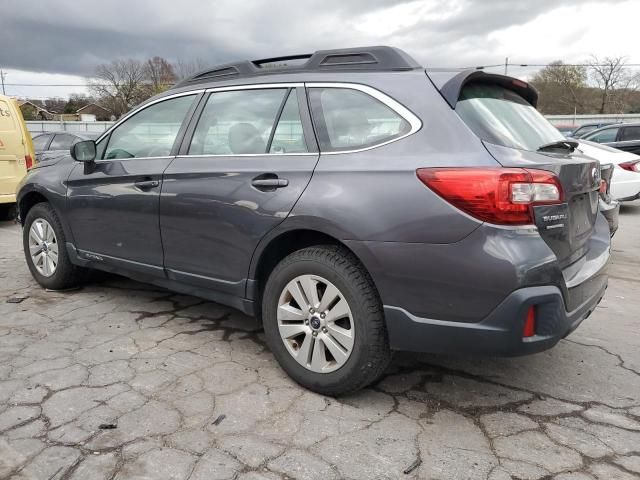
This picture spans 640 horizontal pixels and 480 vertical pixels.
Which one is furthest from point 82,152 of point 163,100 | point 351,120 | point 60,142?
point 60,142

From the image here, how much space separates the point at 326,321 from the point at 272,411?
1.68ft

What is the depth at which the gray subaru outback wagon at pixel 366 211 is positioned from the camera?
2246 millimetres

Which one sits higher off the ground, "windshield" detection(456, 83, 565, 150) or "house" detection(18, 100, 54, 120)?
"house" detection(18, 100, 54, 120)

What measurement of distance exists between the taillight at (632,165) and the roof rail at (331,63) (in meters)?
6.93

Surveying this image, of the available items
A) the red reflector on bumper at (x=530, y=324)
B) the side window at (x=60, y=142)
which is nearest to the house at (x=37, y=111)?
the side window at (x=60, y=142)

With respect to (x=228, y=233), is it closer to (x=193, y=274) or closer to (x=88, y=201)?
(x=193, y=274)

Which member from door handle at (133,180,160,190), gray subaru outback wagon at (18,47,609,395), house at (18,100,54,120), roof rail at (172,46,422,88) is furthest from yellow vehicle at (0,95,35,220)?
house at (18,100,54,120)

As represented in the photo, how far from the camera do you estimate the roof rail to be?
278 cm

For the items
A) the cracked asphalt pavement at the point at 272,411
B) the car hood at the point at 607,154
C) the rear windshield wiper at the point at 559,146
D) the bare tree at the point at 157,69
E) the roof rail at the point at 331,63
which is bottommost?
the cracked asphalt pavement at the point at 272,411

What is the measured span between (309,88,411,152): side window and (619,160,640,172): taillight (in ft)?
23.5

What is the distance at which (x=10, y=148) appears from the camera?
7.82 meters

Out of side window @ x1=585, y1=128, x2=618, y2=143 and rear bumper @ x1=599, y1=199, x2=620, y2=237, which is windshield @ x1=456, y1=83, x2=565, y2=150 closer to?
rear bumper @ x1=599, y1=199, x2=620, y2=237

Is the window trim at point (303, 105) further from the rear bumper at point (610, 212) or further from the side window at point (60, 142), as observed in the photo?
the side window at point (60, 142)

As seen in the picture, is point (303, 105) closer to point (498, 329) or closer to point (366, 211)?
point (366, 211)
